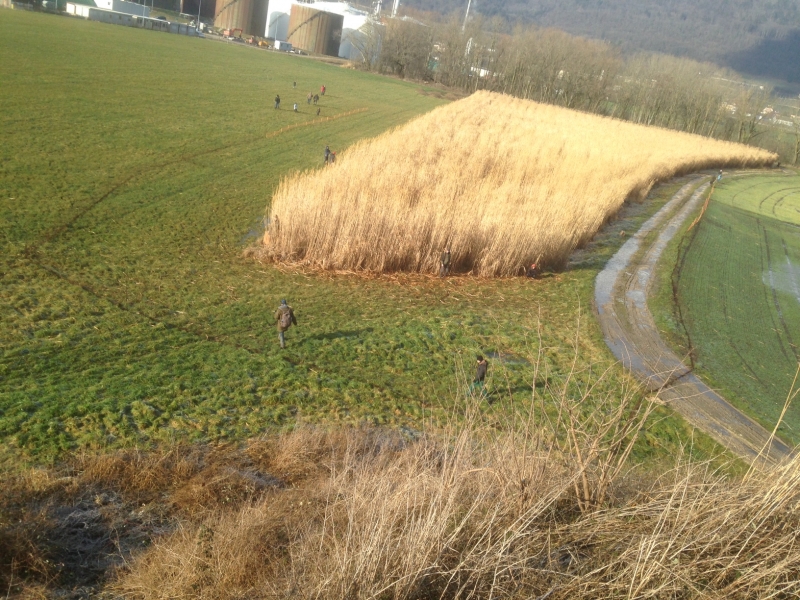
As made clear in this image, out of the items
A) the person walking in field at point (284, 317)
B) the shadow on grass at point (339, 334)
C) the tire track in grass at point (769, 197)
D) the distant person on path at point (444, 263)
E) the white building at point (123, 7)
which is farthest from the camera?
the white building at point (123, 7)

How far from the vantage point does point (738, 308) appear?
17641mm

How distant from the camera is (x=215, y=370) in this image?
10727 mm

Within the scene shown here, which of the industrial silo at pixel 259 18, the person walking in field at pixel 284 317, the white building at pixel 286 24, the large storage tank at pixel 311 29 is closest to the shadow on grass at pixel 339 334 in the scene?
the person walking in field at pixel 284 317

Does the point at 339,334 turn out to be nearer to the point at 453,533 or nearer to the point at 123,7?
the point at 453,533

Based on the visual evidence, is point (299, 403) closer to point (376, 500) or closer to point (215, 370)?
point (215, 370)

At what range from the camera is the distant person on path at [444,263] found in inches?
654

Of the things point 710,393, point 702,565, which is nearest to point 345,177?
point 710,393

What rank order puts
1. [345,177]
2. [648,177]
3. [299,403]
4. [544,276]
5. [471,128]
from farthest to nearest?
[471,128], [648,177], [345,177], [544,276], [299,403]

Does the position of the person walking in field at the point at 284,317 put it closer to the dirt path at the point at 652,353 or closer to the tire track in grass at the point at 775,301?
the dirt path at the point at 652,353

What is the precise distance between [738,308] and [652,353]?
566 cm

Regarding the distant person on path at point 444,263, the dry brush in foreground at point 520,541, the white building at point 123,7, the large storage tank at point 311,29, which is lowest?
the distant person on path at point 444,263

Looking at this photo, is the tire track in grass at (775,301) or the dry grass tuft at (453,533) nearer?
the dry grass tuft at (453,533)

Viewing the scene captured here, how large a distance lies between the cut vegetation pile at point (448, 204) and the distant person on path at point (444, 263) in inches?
10.2

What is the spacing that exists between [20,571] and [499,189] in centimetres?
1737
